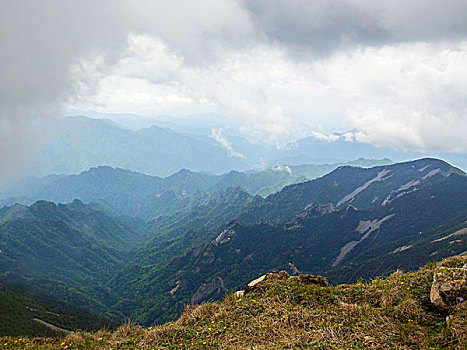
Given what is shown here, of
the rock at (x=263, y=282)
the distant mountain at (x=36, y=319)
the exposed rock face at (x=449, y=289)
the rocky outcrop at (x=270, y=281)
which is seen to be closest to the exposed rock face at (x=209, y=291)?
the distant mountain at (x=36, y=319)

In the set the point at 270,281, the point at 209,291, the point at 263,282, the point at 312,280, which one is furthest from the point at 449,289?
the point at 209,291

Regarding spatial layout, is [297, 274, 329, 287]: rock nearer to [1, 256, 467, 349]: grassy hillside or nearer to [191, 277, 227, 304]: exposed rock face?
[1, 256, 467, 349]: grassy hillside

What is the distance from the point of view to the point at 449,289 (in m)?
13.8

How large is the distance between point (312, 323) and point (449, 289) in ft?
22.9

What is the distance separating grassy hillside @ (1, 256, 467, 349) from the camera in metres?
12.9

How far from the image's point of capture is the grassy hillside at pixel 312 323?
12922mm

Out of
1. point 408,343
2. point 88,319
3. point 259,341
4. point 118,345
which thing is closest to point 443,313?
point 408,343

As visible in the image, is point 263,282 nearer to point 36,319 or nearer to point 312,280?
point 312,280

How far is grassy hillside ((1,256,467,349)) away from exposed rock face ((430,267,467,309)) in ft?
1.04

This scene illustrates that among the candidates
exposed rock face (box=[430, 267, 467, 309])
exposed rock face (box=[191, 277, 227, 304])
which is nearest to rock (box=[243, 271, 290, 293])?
exposed rock face (box=[430, 267, 467, 309])

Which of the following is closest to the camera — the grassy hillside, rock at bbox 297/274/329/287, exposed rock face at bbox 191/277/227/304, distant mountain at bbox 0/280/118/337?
the grassy hillside

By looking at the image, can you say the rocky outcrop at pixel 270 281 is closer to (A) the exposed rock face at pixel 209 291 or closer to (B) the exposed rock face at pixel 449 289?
(B) the exposed rock face at pixel 449 289

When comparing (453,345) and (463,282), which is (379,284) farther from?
(453,345)

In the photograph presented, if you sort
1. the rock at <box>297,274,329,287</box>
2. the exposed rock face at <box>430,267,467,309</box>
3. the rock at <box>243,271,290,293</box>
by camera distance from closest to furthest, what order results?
the exposed rock face at <box>430,267,467,309</box> < the rock at <box>243,271,290,293</box> < the rock at <box>297,274,329,287</box>
